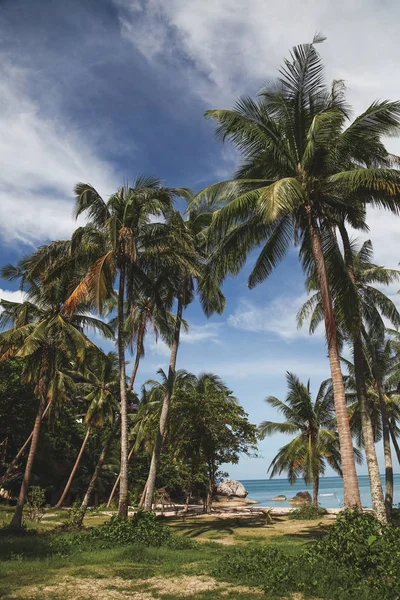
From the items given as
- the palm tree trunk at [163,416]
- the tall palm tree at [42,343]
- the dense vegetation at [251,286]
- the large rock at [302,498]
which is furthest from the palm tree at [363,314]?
the large rock at [302,498]

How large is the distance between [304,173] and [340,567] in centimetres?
946

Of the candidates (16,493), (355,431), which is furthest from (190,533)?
(16,493)

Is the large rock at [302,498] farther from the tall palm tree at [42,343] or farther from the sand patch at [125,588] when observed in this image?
the sand patch at [125,588]

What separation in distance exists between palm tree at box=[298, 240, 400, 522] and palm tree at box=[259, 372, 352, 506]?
4990 millimetres

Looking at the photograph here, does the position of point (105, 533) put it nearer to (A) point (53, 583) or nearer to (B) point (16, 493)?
(A) point (53, 583)

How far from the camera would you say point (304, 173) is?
12633mm

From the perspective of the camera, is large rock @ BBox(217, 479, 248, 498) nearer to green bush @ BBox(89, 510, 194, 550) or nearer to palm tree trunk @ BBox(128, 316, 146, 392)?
palm tree trunk @ BBox(128, 316, 146, 392)

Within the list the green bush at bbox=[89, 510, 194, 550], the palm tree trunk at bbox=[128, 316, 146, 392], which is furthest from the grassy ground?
the palm tree trunk at bbox=[128, 316, 146, 392]

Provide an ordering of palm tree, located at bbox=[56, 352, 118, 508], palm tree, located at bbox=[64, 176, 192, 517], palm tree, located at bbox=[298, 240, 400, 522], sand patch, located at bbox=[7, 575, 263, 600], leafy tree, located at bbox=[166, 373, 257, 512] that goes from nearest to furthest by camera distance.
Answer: sand patch, located at bbox=[7, 575, 263, 600] < palm tree, located at bbox=[298, 240, 400, 522] < palm tree, located at bbox=[64, 176, 192, 517] < leafy tree, located at bbox=[166, 373, 257, 512] < palm tree, located at bbox=[56, 352, 118, 508]

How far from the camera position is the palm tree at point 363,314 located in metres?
13.2

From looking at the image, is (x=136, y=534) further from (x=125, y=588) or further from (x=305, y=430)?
(x=305, y=430)

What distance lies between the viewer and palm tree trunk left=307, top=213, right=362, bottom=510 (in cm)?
1084

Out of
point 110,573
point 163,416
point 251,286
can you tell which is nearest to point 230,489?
point 163,416

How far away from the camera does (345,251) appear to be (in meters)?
15.0
